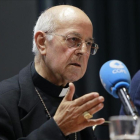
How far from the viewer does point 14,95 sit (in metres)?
1.73

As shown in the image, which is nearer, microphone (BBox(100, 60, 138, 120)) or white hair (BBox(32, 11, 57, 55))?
microphone (BBox(100, 60, 138, 120))

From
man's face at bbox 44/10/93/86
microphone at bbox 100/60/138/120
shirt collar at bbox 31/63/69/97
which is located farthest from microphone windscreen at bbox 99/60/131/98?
shirt collar at bbox 31/63/69/97

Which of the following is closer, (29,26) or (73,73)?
(73,73)

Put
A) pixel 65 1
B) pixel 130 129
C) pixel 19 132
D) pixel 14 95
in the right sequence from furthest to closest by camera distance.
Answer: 1. pixel 65 1
2. pixel 14 95
3. pixel 19 132
4. pixel 130 129

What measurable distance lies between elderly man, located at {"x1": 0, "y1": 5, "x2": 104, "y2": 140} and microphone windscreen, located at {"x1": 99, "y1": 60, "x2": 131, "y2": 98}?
0.35m

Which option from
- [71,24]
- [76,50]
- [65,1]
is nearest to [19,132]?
[76,50]

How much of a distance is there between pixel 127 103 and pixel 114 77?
209 mm

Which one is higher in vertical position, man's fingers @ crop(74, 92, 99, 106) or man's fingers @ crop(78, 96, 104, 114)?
man's fingers @ crop(74, 92, 99, 106)

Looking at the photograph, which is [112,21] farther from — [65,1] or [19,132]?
[19,132]

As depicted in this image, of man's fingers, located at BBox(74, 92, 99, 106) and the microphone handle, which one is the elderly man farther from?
the microphone handle

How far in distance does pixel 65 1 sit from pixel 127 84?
6.48ft

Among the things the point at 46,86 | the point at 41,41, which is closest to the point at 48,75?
the point at 46,86

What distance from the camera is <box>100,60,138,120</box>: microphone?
1.18 m

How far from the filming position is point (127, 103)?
1.18 meters
